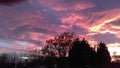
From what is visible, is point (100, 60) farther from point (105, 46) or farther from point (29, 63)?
point (29, 63)

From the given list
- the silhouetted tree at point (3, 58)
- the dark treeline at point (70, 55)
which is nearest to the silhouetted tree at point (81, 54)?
the dark treeline at point (70, 55)

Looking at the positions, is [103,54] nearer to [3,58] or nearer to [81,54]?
[81,54]

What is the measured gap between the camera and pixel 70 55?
183 ft

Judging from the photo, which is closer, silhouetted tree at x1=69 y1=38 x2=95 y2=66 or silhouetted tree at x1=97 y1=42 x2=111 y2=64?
silhouetted tree at x1=69 y1=38 x2=95 y2=66

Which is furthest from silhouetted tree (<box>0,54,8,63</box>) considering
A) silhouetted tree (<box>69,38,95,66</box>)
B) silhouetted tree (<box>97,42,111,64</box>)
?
silhouetted tree (<box>97,42,111,64</box>)

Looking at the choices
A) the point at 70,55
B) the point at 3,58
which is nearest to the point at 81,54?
the point at 70,55

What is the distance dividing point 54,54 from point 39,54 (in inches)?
250

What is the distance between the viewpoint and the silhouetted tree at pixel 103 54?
196 ft

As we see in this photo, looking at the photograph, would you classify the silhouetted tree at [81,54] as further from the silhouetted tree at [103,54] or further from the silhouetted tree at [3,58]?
the silhouetted tree at [3,58]

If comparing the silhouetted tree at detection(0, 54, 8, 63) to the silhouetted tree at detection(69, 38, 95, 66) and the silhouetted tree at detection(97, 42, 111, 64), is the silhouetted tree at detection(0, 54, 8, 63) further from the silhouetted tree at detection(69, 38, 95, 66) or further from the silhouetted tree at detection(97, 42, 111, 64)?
the silhouetted tree at detection(97, 42, 111, 64)

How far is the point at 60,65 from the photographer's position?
2174 inches

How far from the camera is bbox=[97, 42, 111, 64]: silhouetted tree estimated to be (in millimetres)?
59641

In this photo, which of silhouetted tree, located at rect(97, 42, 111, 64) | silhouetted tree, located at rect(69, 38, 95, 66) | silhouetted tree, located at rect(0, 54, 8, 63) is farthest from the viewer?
silhouetted tree, located at rect(0, 54, 8, 63)

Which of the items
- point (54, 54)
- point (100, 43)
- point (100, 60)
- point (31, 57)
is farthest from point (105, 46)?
point (31, 57)
